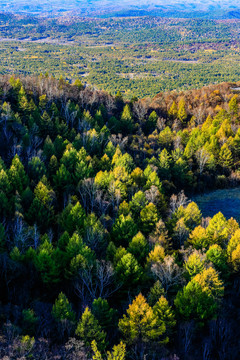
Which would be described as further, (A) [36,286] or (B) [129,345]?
(A) [36,286]

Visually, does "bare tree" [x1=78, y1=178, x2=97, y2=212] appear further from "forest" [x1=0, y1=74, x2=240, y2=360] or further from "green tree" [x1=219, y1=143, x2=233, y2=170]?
"green tree" [x1=219, y1=143, x2=233, y2=170]

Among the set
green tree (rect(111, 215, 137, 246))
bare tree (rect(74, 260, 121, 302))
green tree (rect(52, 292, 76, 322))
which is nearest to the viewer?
green tree (rect(52, 292, 76, 322))

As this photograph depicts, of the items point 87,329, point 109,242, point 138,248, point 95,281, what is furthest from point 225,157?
point 87,329

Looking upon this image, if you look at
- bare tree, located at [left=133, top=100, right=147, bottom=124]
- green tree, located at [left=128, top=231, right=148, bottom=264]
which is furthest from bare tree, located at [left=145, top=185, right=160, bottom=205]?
bare tree, located at [left=133, top=100, right=147, bottom=124]

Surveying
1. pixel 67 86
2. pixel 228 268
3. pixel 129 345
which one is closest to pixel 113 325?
pixel 129 345

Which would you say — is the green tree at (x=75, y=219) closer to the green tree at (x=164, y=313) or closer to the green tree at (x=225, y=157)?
the green tree at (x=164, y=313)

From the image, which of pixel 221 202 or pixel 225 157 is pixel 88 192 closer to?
pixel 221 202

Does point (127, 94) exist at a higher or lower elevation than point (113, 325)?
higher

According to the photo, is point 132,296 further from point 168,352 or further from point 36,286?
point 36,286
